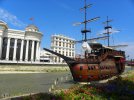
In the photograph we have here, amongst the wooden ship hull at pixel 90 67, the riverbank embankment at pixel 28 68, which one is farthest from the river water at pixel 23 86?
the riverbank embankment at pixel 28 68

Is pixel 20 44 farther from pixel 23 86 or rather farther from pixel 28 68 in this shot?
pixel 23 86

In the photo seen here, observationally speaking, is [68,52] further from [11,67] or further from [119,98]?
[119,98]

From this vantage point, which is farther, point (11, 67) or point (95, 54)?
point (11, 67)

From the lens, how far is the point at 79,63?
2870cm

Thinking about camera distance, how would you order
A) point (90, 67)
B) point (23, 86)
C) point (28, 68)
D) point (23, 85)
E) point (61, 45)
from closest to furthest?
point (23, 86), point (23, 85), point (90, 67), point (28, 68), point (61, 45)

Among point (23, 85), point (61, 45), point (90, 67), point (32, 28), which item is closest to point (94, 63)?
point (90, 67)

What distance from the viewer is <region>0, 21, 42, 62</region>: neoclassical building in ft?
254

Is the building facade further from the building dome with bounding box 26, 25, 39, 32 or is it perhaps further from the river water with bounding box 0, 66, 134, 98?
the river water with bounding box 0, 66, 134, 98

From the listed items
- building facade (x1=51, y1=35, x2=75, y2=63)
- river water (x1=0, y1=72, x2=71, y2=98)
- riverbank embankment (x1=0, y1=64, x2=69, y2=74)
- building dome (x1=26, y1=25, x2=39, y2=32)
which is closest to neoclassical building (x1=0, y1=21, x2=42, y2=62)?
building dome (x1=26, y1=25, x2=39, y2=32)

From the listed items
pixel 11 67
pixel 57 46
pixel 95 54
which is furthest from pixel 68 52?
pixel 95 54

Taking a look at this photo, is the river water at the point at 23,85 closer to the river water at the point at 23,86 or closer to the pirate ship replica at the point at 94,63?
the river water at the point at 23,86

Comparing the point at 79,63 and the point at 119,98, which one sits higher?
the point at 79,63

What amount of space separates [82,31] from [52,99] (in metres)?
37.8

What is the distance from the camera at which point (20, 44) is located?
83.5 metres
